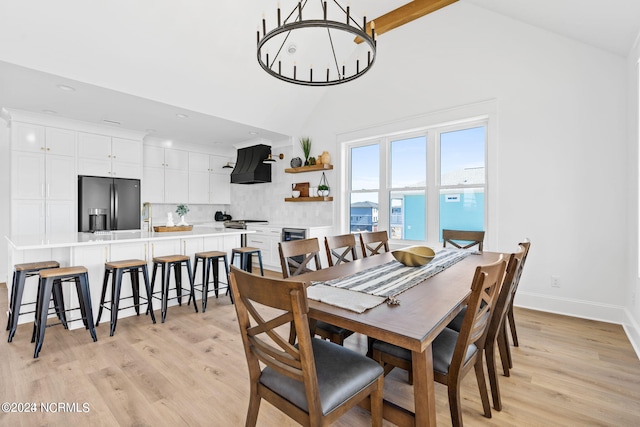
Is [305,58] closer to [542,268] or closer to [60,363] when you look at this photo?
[542,268]

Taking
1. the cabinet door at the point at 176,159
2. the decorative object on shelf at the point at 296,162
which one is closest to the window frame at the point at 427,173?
the decorative object on shelf at the point at 296,162

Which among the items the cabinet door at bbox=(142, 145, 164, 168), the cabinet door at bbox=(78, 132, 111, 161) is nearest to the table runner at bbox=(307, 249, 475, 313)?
the cabinet door at bbox=(78, 132, 111, 161)

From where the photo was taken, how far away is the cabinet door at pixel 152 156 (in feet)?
18.8

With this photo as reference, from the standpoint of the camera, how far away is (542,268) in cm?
338

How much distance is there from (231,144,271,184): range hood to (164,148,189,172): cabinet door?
1041mm

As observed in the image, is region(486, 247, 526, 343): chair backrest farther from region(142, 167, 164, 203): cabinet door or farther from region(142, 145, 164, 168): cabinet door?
region(142, 145, 164, 168): cabinet door

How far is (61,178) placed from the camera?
4.62 meters

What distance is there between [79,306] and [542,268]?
4.90 m

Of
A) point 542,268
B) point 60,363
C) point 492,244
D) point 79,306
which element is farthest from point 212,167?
point 542,268

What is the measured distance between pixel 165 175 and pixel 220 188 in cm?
125

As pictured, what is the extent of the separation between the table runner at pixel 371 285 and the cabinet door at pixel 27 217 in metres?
4.89

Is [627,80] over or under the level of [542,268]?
over

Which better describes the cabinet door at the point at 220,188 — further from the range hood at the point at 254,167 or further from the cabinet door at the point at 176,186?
the range hood at the point at 254,167

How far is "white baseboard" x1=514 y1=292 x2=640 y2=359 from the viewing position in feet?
9.22
